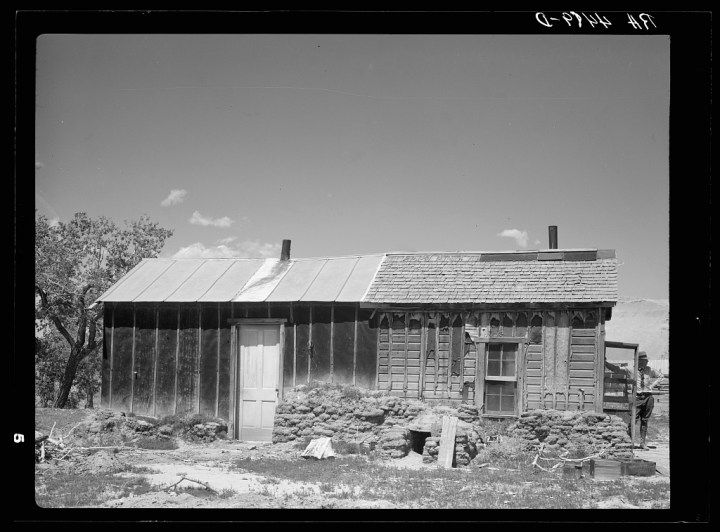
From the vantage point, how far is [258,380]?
15.7 meters

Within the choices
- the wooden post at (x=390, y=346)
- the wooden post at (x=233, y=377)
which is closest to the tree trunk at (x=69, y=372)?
the wooden post at (x=233, y=377)

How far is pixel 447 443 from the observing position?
13141 mm

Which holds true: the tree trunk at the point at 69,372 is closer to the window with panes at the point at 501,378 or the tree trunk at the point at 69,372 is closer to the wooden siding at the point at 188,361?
the wooden siding at the point at 188,361

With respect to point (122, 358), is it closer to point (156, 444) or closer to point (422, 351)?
point (156, 444)

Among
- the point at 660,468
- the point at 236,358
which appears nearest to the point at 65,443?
the point at 236,358

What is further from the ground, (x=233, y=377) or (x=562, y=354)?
(x=562, y=354)

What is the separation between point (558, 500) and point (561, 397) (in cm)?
365

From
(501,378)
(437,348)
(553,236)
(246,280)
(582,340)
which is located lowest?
(501,378)

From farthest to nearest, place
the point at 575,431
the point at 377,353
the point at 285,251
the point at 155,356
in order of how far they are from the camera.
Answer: the point at 285,251, the point at 155,356, the point at 377,353, the point at 575,431

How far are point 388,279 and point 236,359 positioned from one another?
3825 millimetres

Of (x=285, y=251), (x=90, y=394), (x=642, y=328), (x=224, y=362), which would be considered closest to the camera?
(x=224, y=362)

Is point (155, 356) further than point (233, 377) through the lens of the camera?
Yes

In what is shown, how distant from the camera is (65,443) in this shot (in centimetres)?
1398

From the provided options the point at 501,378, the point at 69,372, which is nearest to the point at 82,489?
the point at 501,378
